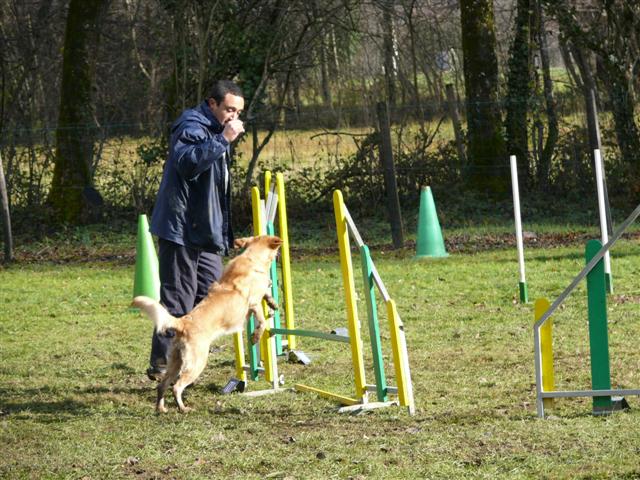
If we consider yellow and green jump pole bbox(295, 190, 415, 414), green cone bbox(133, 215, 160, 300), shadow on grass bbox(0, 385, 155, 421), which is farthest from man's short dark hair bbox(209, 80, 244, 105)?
green cone bbox(133, 215, 160, 300)

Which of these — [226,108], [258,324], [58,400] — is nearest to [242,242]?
[258,324]

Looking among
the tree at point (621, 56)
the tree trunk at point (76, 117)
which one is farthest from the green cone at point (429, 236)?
the tree trunk at point (76, 117)

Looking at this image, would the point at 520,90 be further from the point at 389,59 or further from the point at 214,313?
the point at 214,313

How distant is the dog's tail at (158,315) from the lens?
247 inches

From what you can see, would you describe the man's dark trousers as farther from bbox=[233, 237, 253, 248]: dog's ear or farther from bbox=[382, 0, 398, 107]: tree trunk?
bbox=[382, 0, 398, 107]: tree trunk

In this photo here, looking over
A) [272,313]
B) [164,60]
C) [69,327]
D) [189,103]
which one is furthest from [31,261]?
[272,313]

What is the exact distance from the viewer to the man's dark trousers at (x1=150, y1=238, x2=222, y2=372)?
699 centimetres

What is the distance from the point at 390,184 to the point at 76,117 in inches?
240

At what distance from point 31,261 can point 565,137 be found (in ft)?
27.9

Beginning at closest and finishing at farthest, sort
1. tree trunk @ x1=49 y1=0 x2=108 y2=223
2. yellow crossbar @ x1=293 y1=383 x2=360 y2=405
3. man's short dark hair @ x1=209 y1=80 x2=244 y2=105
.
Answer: yellow crossbar @ x1=293 y1=383 x2=360 y2=405 < man's short dark hair @ x1=209 y1=80 x2=244 y2=105 < tree trunk @ x1=49 y1=0 x2=108 y2=223

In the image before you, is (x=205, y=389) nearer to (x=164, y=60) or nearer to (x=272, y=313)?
(x=272, y=313)

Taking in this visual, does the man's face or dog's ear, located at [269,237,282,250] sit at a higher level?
the man's face

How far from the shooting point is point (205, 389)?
7.52 m

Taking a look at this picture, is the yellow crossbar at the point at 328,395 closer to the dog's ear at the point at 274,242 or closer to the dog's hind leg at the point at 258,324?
the dog's hind leg at the point at 258,324
